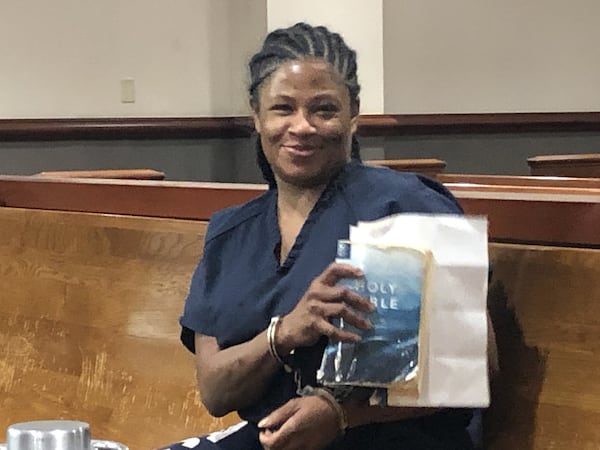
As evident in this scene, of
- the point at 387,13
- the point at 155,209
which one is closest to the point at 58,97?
the point at 387,13

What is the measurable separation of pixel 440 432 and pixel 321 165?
13.5 inches

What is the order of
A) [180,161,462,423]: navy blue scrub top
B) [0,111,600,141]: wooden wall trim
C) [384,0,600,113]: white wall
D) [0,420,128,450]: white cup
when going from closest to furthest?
[0,420,128,450]: white cup < [180,161,462,423]: navy blue scrub top < [0,111,600,141]: wooden wall trim < [384,0,600,113]: white wall

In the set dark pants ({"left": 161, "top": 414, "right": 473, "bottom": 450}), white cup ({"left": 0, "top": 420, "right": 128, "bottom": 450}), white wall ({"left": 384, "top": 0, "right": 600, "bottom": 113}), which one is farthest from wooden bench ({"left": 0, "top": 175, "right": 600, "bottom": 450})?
white wall ({"left": 384, "top": 0, "right": 600, "bottom": 113})

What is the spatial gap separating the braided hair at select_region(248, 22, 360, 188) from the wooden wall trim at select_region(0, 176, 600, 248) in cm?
20

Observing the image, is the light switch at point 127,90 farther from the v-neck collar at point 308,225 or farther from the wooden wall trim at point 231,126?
the v-neck collar at point 308,225

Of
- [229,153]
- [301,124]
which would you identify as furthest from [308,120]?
[229,153]

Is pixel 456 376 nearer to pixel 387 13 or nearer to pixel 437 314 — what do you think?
pixel 437 314

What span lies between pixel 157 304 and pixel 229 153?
3.18m

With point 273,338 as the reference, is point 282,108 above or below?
above

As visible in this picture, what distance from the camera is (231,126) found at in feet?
16.1

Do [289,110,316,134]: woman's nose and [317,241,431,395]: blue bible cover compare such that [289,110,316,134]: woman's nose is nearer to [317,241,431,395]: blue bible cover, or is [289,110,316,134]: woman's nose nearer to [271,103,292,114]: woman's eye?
[271,103,292,114]: woman's eye

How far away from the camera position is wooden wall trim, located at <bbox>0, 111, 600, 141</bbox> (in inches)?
178

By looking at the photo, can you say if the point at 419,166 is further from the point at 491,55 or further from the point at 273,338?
the point at 491,55

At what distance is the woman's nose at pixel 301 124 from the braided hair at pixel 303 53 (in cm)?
6
